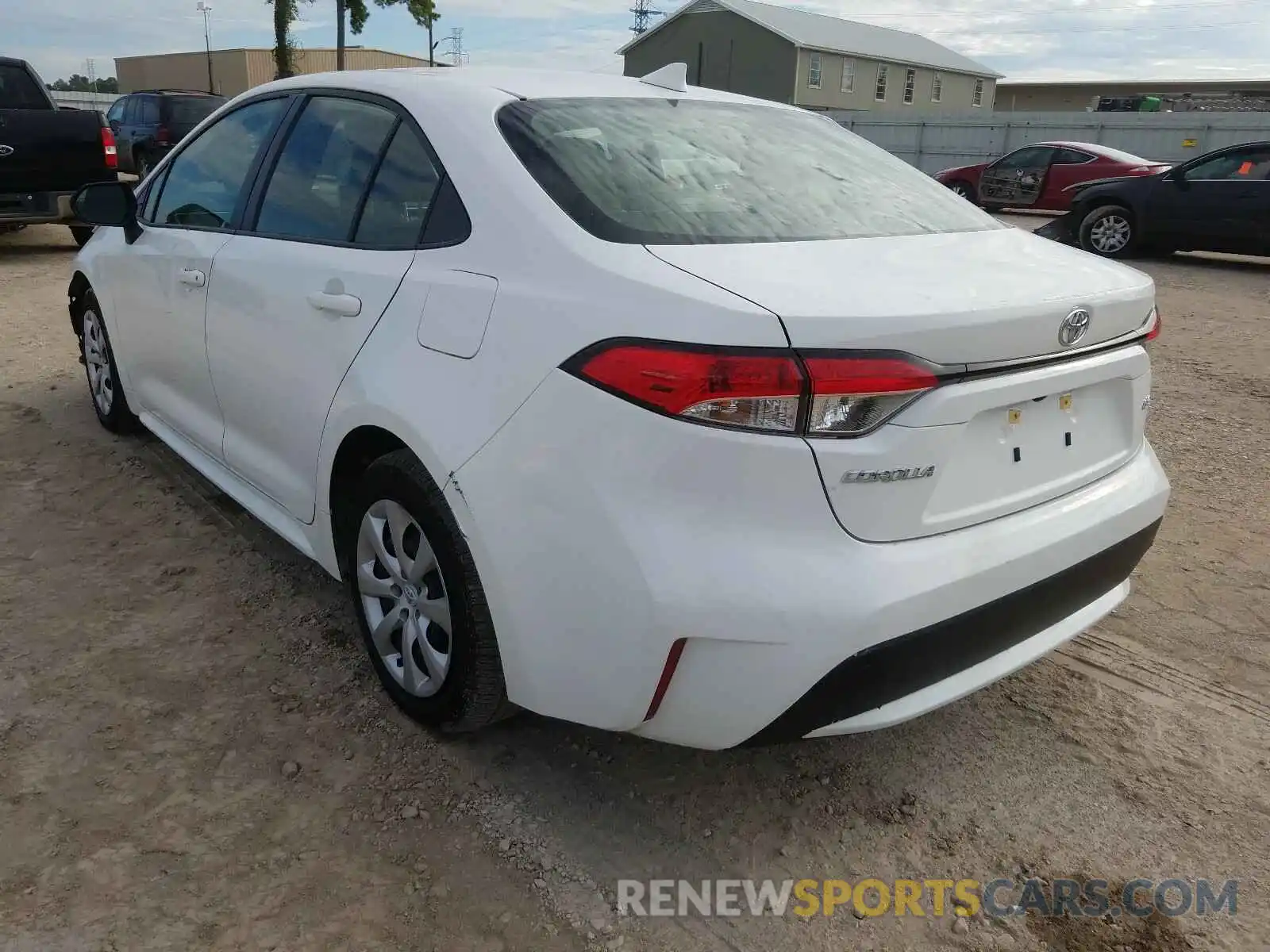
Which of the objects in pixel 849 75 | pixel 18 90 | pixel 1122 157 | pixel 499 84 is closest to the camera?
pixel 499 84

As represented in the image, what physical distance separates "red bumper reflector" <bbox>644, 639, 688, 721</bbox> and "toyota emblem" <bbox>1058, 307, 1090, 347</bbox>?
1025 mm

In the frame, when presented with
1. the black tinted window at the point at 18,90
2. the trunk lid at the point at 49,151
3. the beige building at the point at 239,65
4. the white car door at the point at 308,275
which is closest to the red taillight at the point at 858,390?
the white car door at the point at 308,275

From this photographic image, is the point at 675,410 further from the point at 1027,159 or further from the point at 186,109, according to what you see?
the point at 186,109

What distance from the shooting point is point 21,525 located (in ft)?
12.3

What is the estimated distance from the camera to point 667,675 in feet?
6.07

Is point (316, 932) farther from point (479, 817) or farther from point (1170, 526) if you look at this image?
point (1170, 526)

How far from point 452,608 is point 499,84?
1.42 m

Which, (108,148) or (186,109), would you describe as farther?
(186,109)

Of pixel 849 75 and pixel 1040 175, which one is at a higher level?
pixel 849 75

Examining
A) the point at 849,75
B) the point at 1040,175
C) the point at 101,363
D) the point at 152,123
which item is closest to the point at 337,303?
the point at 101,363

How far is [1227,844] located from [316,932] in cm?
204

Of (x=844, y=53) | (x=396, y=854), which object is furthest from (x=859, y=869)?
(x=844, y=53)

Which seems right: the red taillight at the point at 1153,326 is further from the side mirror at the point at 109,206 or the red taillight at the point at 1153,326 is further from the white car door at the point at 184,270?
the side mirror at the point at 109,206

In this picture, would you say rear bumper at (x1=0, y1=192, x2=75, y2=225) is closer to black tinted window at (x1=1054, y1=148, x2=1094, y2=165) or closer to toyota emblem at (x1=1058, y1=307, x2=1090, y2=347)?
toyota emblem at (x1=1058, y1=307, x2=1090, y2=347)
